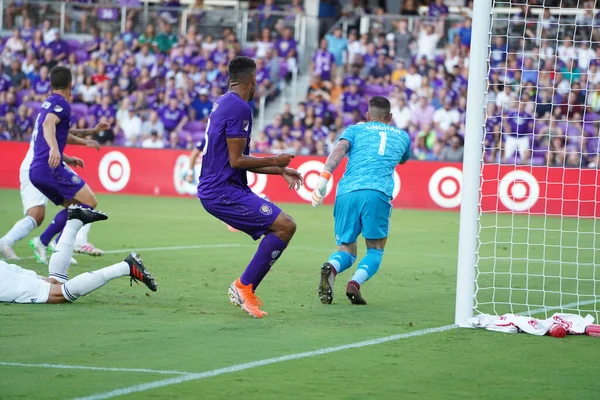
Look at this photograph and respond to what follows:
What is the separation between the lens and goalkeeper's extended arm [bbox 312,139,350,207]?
8.52 m

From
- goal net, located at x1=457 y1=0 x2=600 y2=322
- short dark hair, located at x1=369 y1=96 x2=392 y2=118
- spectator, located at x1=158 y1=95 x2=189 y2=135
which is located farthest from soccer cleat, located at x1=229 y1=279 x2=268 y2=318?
spectator, located at x1=158 y1=95 x2=189 y2=135

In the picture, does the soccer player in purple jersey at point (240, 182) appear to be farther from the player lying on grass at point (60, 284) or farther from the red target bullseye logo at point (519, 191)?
the red target bullseye logo at point (519, 191)

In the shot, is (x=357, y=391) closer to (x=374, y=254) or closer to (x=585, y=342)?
(x=585, y=342)

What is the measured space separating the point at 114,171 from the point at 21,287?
1618 cm

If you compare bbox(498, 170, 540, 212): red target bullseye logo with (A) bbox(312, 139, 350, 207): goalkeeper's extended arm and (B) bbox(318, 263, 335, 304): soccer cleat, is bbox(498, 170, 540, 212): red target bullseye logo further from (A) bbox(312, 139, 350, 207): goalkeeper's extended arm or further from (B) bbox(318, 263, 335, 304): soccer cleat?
(B) bbox(318, 263, 335, 304): soccer cleat

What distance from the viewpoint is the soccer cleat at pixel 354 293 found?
30.5ft

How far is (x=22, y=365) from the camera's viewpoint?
20.2ft

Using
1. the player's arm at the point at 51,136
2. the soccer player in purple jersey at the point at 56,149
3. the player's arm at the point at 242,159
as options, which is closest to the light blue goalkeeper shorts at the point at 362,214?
the player's arm at the point at 242,159

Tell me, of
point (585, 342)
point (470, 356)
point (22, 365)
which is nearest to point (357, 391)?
point (470, 356)

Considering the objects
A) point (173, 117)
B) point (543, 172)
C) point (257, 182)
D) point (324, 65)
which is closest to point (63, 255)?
point (257, 182)

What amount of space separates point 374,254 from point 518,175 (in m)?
12.3

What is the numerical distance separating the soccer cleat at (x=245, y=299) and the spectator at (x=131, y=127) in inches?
736

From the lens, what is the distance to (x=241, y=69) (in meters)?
8.45

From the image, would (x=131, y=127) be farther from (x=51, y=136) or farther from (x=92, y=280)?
(x=92, y=280)
